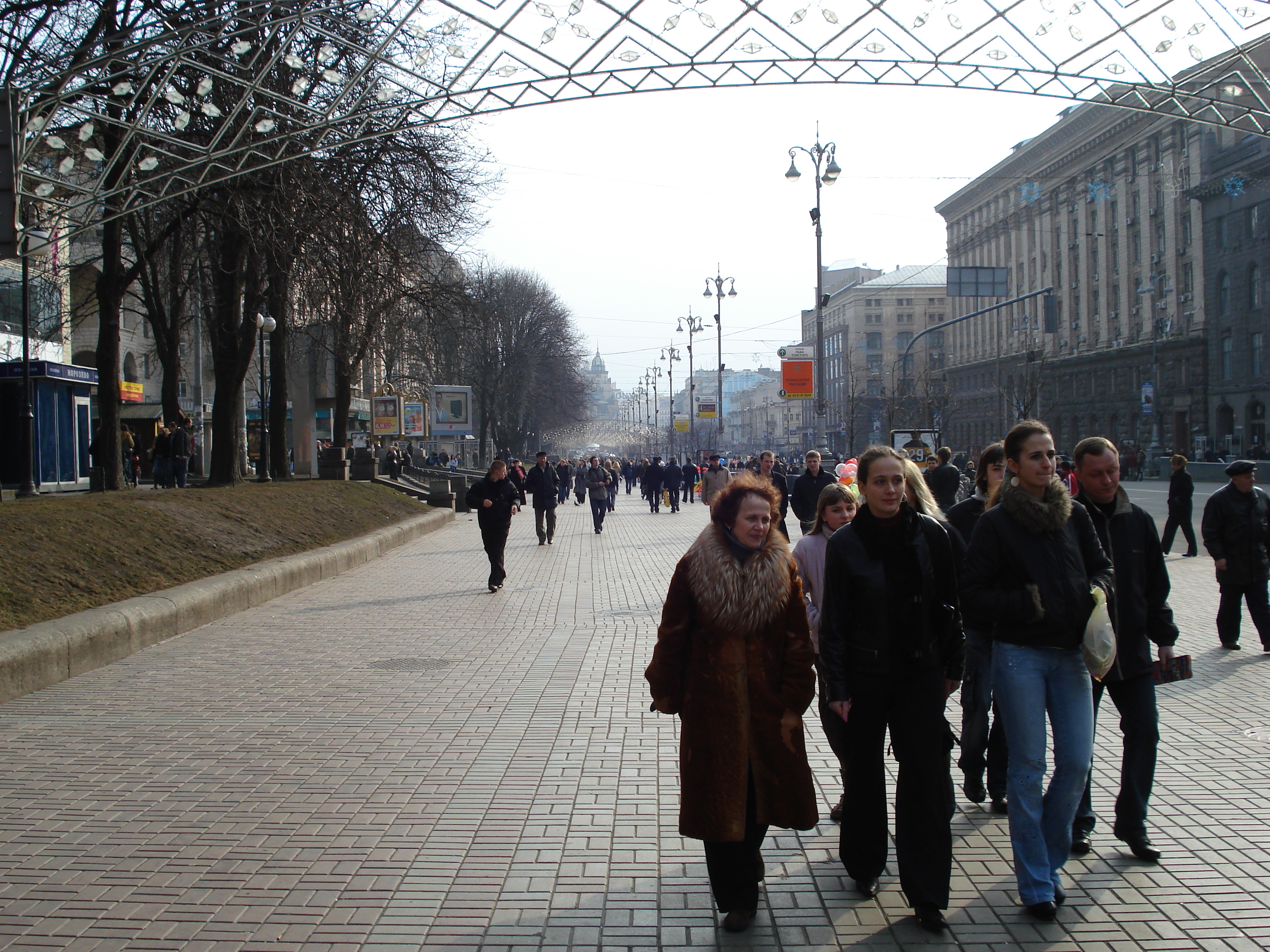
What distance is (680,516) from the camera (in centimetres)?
3244

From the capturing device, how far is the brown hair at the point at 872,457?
165 inches

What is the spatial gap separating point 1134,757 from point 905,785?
1159 millimetres

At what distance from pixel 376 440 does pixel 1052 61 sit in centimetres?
4124

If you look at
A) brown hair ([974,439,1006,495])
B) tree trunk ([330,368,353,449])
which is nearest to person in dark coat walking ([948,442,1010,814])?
brown hair ([974,439,1006,495])

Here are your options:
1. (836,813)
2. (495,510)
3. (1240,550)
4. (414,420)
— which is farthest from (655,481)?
(836,813)

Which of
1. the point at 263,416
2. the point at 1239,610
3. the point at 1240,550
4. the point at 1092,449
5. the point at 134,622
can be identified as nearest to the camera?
the point at 1092,449

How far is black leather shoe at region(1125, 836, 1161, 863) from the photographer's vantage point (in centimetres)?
447

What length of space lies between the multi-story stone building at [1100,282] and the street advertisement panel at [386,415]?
1091 inches

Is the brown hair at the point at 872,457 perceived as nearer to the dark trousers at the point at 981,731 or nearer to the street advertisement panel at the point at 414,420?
the dark trousers at the point at 981,731

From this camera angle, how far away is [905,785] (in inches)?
160

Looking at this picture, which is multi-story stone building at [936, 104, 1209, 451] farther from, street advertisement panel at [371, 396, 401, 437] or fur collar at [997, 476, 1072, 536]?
fur collar at [997, 476, 1072, 536]

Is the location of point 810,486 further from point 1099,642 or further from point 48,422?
point 48,422

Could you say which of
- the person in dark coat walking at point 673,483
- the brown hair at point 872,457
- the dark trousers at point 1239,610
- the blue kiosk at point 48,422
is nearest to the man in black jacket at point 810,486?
the dark trousers at point 1239,610

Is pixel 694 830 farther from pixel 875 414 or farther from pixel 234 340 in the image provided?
pixel 875 414
